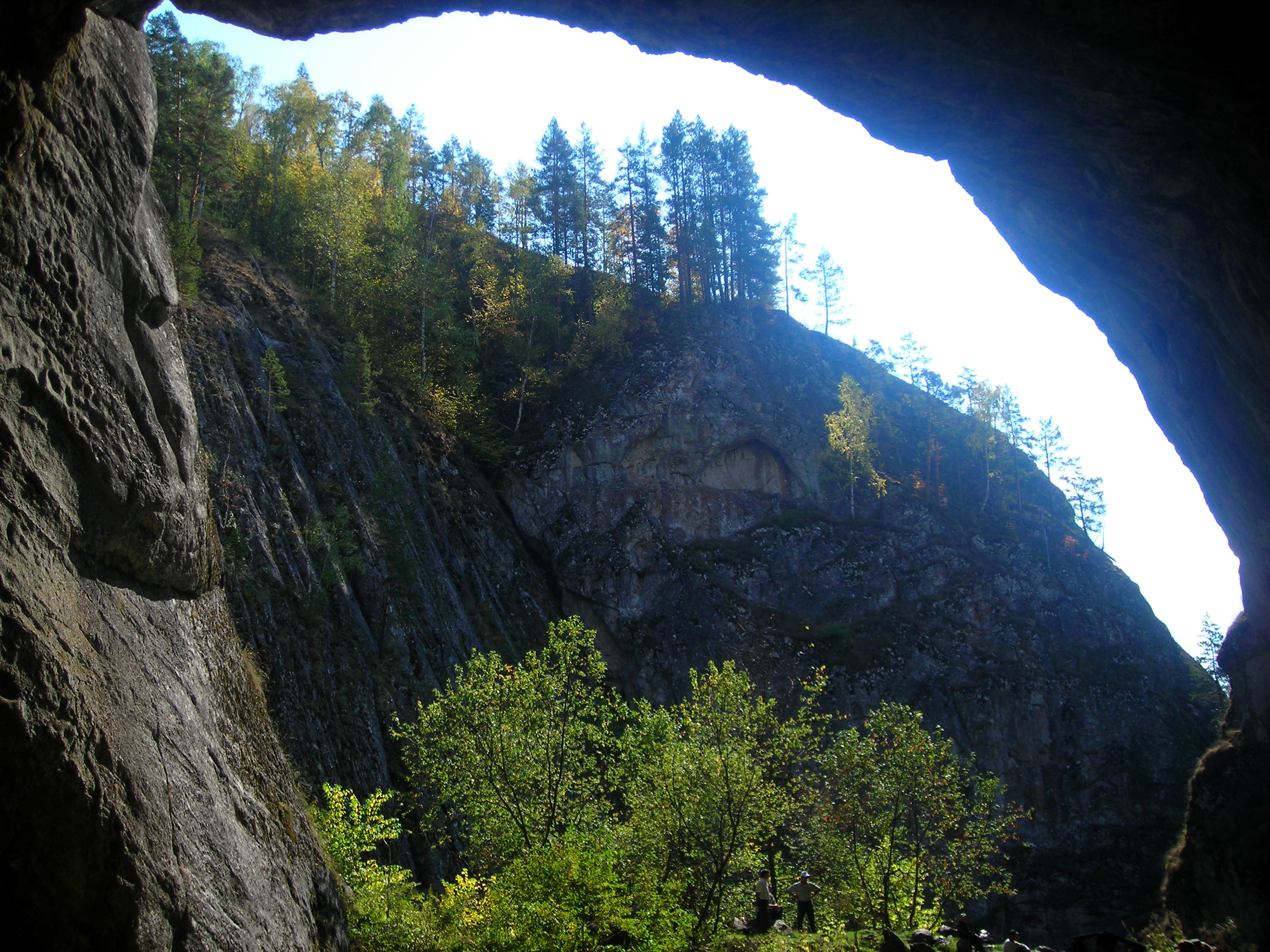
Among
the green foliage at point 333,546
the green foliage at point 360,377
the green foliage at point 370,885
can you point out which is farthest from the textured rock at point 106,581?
the green foliage at point 360,377

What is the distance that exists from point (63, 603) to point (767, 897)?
14524 millimetres

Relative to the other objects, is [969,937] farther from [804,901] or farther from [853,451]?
[853,451]

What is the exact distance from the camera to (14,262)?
7.49 m

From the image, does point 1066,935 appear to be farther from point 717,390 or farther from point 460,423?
point 460,423

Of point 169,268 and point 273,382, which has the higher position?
point 273,382

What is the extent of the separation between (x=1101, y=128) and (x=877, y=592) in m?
36.8

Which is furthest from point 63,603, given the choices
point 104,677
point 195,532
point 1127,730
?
point 1127,730

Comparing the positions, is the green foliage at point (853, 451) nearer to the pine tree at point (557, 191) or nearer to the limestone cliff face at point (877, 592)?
the limestone cliff face at point (877, 592)

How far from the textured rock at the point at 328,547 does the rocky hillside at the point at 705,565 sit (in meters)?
0.11

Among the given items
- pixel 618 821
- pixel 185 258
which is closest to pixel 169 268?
pixel 618 821

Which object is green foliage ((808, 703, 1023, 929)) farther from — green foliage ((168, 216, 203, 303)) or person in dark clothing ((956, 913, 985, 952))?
green foliage ((168, 216, 203, 303))

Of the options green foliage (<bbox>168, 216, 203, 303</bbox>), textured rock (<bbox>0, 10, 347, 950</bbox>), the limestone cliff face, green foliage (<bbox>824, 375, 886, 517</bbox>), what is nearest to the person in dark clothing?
textured rock (<bbox>0, 10, 347, 950</bbox>)

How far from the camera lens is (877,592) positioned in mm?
43969

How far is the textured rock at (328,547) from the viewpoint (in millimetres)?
21781
